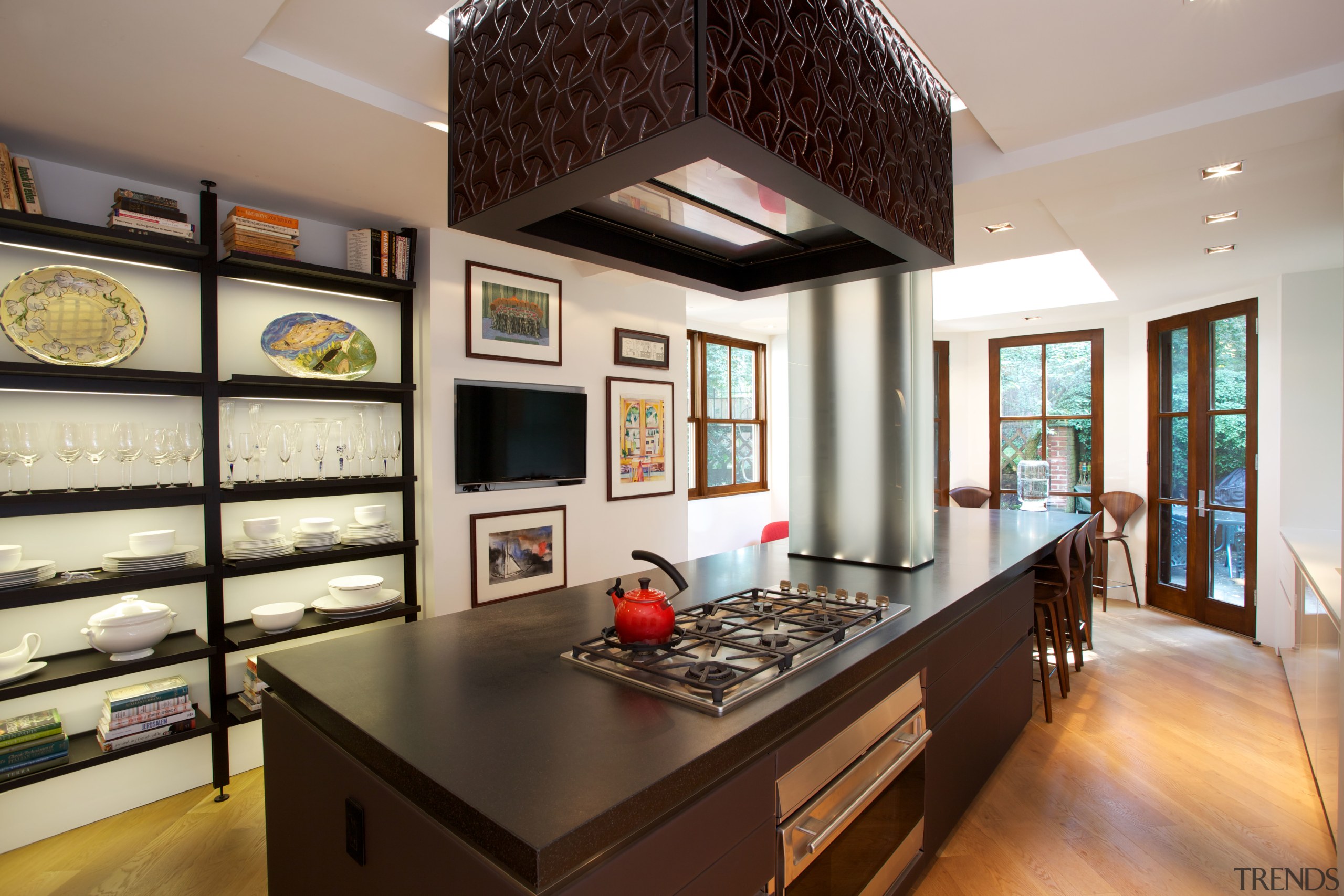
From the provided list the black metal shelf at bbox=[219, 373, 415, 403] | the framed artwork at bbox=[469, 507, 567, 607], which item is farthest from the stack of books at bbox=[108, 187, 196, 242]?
the framed artwork at bbox=[469, 507, 567, 607]

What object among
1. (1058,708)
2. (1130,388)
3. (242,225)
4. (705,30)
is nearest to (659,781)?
(705,30)

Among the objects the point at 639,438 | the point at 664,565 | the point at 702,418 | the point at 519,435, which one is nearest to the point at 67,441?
the point at 519,435

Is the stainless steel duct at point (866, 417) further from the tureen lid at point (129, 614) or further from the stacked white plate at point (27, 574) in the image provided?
the stacked white plate at point (27, 574)

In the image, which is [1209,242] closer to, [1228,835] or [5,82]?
[1228,835]

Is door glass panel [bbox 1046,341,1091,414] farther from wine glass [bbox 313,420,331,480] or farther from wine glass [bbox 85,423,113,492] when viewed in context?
wine glass [bbox 85,423,113,492]

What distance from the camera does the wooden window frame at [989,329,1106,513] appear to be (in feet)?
20.3

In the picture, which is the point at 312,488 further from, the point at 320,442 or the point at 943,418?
the point at 943,418

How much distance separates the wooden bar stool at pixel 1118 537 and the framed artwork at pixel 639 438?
3.80 meters

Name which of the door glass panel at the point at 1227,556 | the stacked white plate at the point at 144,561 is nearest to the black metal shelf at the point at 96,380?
the stacked white plate at the point at 144,561

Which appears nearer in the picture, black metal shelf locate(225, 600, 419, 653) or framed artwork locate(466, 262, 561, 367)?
black metal shelf locate(225, 600, 419, 653)

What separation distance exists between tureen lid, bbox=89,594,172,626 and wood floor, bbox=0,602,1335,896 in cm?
80

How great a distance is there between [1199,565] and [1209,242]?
8.84 ft

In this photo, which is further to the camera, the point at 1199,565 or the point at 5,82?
the point at 1199,565

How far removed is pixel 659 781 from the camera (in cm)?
100
